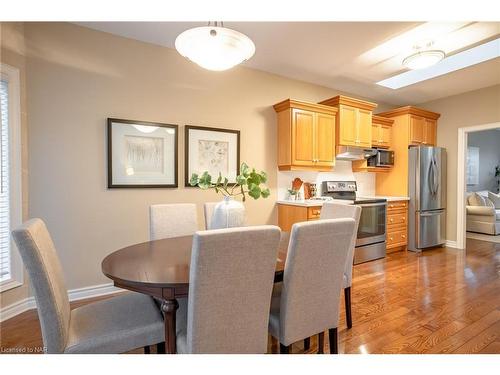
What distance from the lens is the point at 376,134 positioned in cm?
456

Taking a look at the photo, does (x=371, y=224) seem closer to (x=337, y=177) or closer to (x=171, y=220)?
(x=337, y=177)

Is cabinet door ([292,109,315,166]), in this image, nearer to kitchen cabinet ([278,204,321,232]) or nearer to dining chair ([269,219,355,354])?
kitchen cabinet ([278,204,321,232])

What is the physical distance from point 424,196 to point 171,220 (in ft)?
13.3

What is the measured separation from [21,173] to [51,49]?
1.14 metres

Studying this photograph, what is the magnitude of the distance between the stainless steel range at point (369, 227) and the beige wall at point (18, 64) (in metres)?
3.53

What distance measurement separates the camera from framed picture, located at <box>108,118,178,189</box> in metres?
2.73

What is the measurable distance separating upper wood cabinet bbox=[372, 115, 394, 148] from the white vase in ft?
11.7

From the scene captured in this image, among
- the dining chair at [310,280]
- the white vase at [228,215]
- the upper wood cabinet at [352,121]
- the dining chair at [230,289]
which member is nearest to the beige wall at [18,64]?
the white vase at [228,215]

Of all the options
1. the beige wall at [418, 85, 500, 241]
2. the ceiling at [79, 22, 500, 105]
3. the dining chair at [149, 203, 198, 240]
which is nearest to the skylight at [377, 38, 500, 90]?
the ceiling at [79, 22, 500, 105]

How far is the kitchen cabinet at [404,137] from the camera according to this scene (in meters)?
4.54

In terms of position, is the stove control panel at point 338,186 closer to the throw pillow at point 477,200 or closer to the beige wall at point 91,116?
the beige wall at point 91,116

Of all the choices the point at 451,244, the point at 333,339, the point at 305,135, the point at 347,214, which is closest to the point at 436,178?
the point at 451,244
